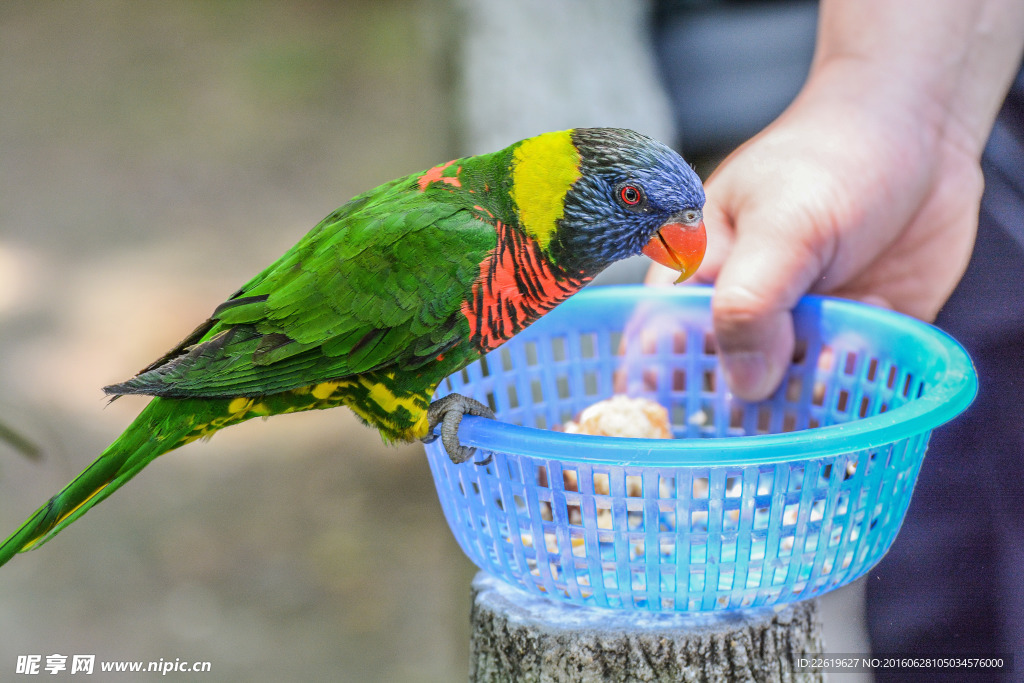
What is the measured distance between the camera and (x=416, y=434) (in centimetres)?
92

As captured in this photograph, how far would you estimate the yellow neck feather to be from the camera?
0.89 m

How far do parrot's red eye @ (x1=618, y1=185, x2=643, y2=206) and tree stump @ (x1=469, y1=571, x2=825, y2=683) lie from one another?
492mm

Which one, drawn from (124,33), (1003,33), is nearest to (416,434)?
(1003,33)

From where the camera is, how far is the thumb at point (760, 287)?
3.33 ft

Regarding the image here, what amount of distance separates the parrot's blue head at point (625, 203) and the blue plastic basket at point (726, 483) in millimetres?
258

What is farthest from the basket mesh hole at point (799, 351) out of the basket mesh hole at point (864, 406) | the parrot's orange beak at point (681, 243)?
the parrot's orange beak at point (681, 243)

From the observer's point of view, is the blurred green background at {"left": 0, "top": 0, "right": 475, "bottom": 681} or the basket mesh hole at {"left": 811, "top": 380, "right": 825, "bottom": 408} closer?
the basket mesh hole at {"left": 811, "top": 380, "right": 825, "bottom": 408}

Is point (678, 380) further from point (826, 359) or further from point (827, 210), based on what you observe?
point (827, 210)

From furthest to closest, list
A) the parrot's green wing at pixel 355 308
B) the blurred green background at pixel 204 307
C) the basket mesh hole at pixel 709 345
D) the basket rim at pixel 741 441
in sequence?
1. the blurred green background at pixel 204 307
2. the basket mesh hole at pixel 709 345
3. the parrot's green wing at pixel 355 308
4. the basket rim at pixel 741 441

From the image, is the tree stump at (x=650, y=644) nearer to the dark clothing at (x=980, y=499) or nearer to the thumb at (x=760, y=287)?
the dark clothing at (x=980, y=499)

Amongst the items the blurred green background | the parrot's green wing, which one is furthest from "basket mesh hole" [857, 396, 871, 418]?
the blurred green background

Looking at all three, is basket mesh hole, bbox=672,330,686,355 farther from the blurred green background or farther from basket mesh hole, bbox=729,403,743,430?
the blurred green background

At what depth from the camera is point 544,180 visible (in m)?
0.90

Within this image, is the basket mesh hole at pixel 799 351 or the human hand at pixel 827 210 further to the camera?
the basket mesh hole at pixel 799 351
